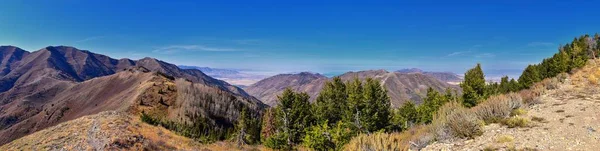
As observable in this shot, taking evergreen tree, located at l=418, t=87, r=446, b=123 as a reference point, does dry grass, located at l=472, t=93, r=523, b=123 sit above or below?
above

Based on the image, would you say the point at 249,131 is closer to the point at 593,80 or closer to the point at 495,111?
the point at 593,80

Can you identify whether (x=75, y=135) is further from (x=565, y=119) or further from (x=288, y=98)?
(x=565, y=119)

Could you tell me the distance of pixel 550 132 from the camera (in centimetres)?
1141

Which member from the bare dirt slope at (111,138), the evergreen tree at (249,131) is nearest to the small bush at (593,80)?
the bare dirt slope at (111,138)

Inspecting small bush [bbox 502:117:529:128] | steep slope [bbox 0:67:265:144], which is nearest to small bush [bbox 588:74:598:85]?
small bush [bbox 502:117:529:128]

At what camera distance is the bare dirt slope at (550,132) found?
32.9 feet

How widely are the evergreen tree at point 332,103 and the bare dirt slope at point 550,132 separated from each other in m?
35.2

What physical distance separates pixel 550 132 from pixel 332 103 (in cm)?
4172

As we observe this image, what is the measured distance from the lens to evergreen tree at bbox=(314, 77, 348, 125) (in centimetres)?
5131

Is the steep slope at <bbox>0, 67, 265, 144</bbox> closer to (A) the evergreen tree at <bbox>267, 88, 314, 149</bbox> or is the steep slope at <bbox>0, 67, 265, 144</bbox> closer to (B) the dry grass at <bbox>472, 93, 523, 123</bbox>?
(A) the evergreen tree at <bbox>267, 88, 314, 149</bbox>

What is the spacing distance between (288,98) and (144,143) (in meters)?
18.8

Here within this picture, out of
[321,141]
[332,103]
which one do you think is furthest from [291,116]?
[321,141]

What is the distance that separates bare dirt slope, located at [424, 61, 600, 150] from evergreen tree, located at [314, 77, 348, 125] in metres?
35.2

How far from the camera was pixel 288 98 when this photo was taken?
42.9 meters
